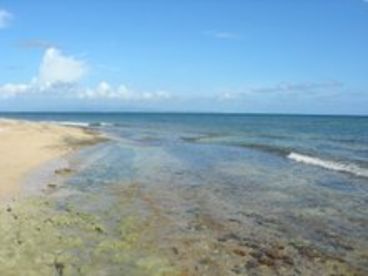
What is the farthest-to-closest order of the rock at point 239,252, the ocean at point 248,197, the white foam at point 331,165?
the white foam at point 331,165, the ocean at point 248,197, the rock at point 239,252

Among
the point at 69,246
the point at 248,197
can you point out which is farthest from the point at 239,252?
the point at 248,197

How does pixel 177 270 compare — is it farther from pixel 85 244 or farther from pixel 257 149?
pixel 257 149

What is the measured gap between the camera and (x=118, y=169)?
2789cm

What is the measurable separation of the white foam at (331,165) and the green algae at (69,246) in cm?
1611

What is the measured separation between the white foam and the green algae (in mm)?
16108

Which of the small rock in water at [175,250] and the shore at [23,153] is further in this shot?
the shore at [23,153]

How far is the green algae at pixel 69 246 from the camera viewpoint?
11055 mm

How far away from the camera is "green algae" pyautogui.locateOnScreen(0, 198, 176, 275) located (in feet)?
36.3

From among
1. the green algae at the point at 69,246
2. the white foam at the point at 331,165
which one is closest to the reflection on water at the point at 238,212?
the green algae at the point at 69,246

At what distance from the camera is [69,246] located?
12.5 m

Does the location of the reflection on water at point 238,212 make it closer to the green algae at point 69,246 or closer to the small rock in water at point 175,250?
the small rock in water at point 175,250

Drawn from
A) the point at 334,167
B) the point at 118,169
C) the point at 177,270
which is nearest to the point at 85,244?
the point at 177,270

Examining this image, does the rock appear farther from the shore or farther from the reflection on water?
the shore

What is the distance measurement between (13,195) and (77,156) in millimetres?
15088
